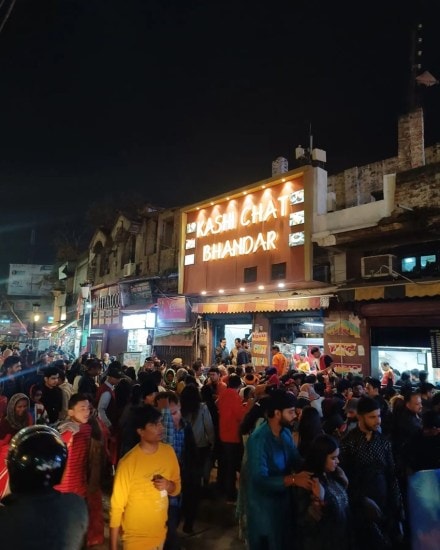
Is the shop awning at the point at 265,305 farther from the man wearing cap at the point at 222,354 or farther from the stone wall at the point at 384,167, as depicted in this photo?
the stone wall at the point at 384,167

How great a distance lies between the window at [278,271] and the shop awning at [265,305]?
0.88 meters

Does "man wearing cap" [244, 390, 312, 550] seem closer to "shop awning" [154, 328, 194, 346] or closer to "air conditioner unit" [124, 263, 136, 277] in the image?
"shop awning" [154, 328, 194, 346]

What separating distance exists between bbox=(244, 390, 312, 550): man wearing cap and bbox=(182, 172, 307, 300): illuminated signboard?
10.6 metres

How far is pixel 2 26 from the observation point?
7.02m

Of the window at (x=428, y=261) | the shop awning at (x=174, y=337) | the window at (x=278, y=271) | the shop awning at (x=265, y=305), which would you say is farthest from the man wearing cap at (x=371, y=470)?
the shop awning at (x=174, y=337)

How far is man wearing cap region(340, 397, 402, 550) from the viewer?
12.4 feet

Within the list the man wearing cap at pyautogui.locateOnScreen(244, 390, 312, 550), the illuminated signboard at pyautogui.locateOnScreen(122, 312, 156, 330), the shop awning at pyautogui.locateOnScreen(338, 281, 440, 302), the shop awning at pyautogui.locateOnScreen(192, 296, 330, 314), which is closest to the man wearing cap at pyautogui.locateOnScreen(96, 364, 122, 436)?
the man wearing cap at pyautogui.locateOnScreen(244, 390, 312, 550)

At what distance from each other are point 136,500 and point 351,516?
177cm

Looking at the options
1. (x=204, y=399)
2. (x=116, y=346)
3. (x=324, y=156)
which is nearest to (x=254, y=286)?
(x=324, y=156)

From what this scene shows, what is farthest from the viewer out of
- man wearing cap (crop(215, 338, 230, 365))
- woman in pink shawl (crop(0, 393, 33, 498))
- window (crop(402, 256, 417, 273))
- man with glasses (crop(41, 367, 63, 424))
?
man wearing cap (crop(215, 338, 230, 365))

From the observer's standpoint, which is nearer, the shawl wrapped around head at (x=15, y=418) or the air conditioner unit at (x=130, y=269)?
the shawl wrapped around head at (x=15, y=418)

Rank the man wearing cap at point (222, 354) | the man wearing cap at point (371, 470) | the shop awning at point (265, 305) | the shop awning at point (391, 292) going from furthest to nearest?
the man wearing cap at point (222, 354), the shop awning at point (265, 305), the shop awning at point (391, 292), the man wearing cap at point (371, 470)

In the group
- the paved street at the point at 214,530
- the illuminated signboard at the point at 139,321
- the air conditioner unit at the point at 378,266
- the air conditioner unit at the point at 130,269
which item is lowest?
the paved street at the point at 214,530

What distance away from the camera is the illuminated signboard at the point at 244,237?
1483 centimetres
